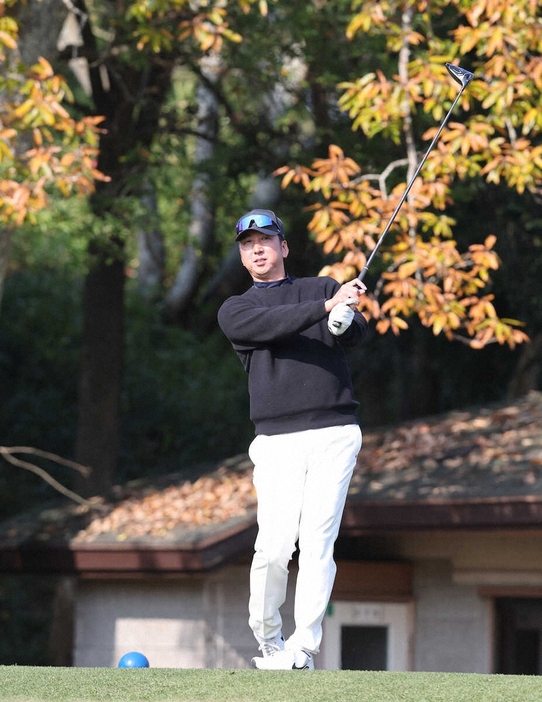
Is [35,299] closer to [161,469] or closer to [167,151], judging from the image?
[161,469]

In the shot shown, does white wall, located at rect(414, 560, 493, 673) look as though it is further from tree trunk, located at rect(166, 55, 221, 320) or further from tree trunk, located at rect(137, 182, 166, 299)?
tree trunk, located at rect(137, 182, 166, 299)

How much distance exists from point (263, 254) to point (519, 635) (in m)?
6.49

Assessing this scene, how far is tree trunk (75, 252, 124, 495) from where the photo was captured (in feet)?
50.0

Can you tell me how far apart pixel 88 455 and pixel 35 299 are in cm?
656

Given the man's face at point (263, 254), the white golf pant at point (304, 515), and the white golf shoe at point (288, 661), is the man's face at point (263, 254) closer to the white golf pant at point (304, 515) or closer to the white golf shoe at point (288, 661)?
the white golf pant at point (304, 515)

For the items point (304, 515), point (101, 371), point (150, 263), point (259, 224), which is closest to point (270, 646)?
point (304, 515)

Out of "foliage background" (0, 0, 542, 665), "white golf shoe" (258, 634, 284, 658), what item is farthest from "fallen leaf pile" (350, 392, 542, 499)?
"white golf shoe" (258, 634, 284, 658)

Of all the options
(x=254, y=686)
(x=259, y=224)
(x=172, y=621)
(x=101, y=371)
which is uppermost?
(x=101, y=371)

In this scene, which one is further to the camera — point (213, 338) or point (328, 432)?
point (213, 338)

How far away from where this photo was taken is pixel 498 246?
14.7 m

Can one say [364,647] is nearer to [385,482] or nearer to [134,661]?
[385,482]

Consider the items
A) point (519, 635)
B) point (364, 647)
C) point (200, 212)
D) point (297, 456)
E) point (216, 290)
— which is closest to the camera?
point (297, 456)

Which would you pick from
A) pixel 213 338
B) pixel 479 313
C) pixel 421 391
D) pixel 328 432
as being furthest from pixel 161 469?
pixel 328 432

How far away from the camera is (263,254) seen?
574 cm
